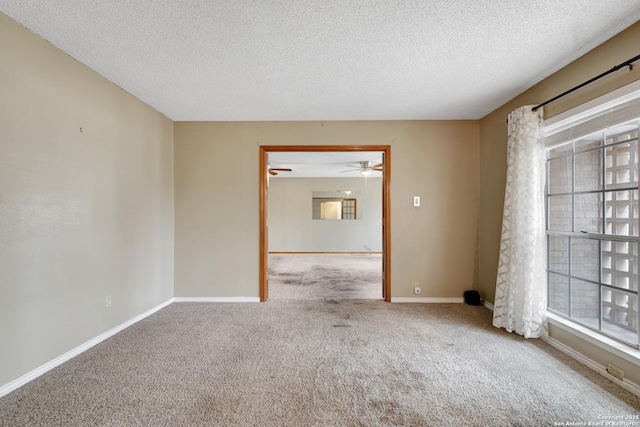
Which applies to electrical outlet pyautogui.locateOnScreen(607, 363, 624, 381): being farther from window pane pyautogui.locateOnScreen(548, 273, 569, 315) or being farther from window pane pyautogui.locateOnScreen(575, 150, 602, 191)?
window pane pyautogui.locateOnScreen(575, 150, 602, 191)

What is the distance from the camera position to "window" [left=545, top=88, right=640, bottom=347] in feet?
6.56

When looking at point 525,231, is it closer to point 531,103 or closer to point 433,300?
point 531,103

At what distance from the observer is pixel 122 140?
2832 mm

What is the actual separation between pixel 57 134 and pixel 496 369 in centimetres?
379

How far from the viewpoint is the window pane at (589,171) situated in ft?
7.27

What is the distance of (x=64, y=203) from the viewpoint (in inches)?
86.6

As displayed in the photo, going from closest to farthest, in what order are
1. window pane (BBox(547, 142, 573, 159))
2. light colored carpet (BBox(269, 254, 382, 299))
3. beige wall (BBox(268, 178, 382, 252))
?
1. window pane (BBox(547, 142, 573, 159))
2. light colored carpet (BBox(269, 254, 382, 299))
3. beige wall (BBox(268, 178, 382, 252))

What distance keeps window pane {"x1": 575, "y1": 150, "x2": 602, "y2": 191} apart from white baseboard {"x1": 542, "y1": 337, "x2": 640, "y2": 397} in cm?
133

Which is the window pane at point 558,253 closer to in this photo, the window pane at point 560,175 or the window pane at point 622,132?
the window pane at point 560,175

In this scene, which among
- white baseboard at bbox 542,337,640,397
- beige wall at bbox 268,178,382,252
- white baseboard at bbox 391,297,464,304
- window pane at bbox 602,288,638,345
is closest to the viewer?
white baseboard at bbox 542,337,640,397

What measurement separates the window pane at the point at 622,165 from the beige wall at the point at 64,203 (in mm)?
4234

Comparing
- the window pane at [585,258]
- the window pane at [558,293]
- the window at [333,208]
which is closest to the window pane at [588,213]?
the window pane at [585,258]

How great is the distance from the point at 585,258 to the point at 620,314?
0.45m

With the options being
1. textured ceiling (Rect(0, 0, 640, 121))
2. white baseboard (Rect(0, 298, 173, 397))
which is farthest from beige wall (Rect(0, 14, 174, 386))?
textured ceiling (Rect(0, 0, 640, 121))
